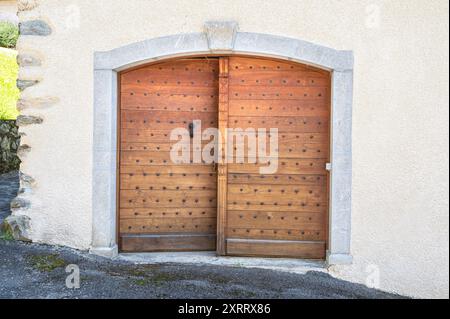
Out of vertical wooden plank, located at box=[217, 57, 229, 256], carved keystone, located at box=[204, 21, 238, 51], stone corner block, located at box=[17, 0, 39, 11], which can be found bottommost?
vertical wooden plank, located at box=[217, 57, 229, 256]

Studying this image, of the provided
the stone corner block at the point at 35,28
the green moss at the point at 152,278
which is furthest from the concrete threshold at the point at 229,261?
the stone corner block at the point at 35,28

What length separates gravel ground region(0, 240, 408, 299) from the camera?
11.8ft

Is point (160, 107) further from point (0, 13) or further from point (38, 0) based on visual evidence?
point (0, 13)

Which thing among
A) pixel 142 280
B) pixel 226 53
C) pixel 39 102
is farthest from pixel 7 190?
pixel 226 53

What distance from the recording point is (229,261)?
14.7ft

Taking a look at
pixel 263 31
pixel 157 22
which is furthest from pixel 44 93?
pixel 263 31

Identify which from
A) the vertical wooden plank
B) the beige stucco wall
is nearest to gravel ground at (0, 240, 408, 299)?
the beige stucco wall

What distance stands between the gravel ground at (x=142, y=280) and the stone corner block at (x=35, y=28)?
6.77ft

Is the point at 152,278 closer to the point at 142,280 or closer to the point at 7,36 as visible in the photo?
the point at 142,280

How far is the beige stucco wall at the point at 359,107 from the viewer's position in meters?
4.26

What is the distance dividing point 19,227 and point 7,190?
2.72 m

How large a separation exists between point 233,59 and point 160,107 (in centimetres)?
88

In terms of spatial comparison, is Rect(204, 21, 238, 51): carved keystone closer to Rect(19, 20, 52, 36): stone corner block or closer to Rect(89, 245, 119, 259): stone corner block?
Rect(19, 20, 52, 36): stone corner block

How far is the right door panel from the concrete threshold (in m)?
0.08
